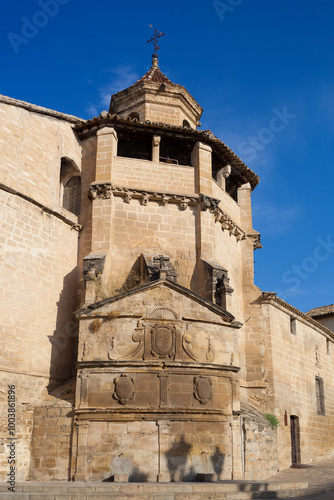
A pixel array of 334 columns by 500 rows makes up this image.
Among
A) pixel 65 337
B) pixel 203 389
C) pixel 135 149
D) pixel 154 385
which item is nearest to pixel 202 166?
pixel 135 149

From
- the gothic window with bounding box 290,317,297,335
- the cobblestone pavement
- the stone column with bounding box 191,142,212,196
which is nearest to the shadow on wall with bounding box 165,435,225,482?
the cobblestone pavement

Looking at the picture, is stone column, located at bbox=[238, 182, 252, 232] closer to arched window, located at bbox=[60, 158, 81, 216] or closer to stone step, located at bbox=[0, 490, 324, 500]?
arched window, located at bbox=[60, 158, 81, 216]

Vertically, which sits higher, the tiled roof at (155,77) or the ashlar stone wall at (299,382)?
the tiled roof at (155,77)

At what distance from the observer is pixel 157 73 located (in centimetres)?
2238

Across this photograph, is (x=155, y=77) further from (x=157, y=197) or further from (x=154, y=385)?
(x=154, y=385)

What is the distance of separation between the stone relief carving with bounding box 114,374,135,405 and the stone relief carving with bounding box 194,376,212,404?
146 cm

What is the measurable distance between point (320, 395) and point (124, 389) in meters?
12.6

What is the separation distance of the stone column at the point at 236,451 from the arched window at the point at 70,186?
8042mm

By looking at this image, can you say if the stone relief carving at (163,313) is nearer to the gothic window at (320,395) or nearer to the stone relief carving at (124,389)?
the stone relief carving at (124,389)

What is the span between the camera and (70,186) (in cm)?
1705

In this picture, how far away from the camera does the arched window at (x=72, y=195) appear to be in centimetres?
1655

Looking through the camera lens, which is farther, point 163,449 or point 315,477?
point 315,477

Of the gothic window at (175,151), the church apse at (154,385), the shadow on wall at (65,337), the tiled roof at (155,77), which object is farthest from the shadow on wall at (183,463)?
the tiled roof at (155,77)

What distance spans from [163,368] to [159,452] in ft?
5.85
